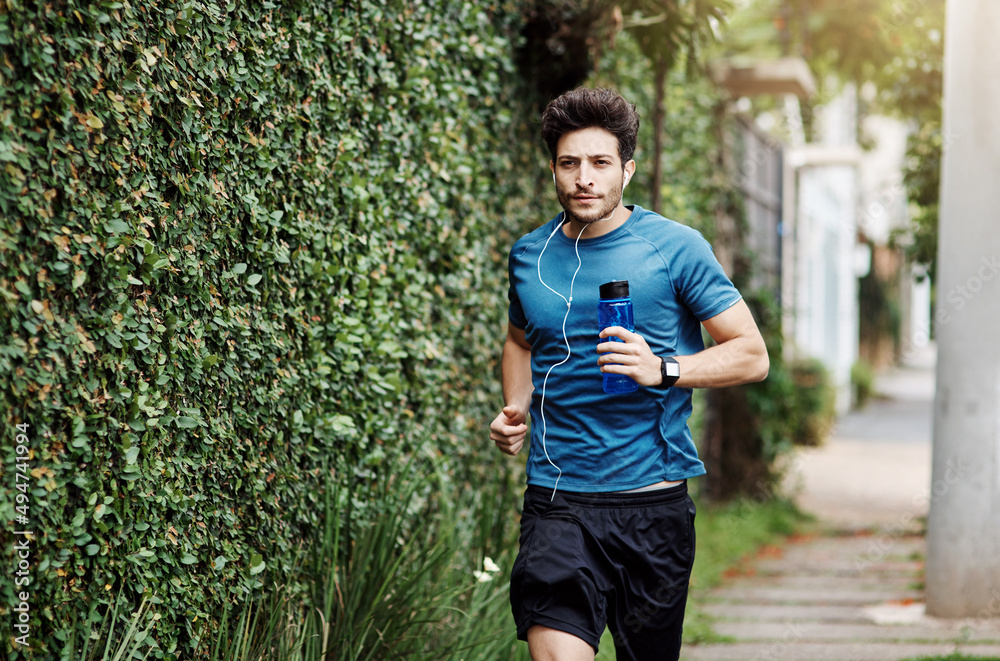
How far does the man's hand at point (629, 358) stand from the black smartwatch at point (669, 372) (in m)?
0.01

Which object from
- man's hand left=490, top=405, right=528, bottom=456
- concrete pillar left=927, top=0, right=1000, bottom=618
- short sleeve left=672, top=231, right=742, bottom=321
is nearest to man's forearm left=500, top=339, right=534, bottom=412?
man's hand left=490, top=405, right=528, bottom=456

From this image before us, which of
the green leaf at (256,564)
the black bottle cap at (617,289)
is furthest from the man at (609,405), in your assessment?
the green leaf at (256,564)

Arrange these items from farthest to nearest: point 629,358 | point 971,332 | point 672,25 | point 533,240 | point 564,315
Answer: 1. point 971,332
2. point 672,25
3. point 533,240
4. point 564,315
5. point 629,358

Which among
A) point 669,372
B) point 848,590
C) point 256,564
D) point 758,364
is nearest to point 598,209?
point 669,372

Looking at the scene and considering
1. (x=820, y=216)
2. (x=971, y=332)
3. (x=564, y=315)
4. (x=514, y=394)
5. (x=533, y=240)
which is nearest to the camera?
(x=564, y=315)

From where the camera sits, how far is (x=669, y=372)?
2814mm

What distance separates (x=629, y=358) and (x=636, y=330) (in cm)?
19

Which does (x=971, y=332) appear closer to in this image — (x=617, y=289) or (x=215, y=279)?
(x=617, y=289)

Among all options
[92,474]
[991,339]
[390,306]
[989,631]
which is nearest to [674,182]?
[991,339]

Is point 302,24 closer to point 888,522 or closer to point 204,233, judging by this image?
point 204,233

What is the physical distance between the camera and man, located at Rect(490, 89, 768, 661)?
2873 millimetres

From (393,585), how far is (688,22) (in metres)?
3.44

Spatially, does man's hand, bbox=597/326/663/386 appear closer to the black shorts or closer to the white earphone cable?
the white earphone cable

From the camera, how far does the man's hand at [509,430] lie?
299 cm
